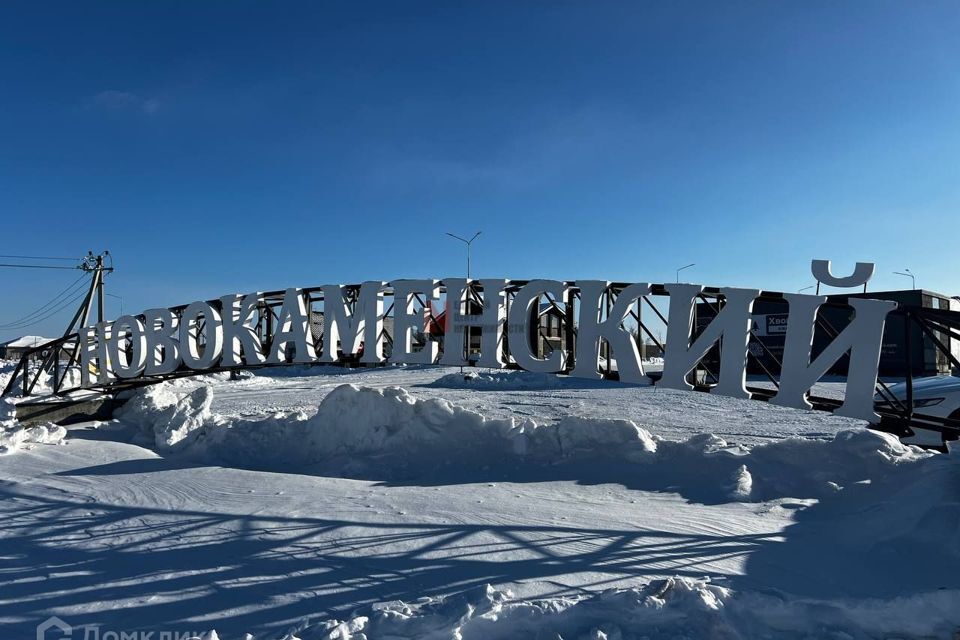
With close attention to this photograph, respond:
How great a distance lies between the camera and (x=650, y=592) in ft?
16.2

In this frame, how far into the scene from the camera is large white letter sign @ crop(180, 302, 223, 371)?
13128 millimetres

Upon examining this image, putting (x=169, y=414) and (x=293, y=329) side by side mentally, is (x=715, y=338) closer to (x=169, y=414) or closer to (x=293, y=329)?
(x=293, y=329)

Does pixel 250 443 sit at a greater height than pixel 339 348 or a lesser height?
lesser

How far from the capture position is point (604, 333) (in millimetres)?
10266

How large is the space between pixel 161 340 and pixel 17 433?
11.3 ft

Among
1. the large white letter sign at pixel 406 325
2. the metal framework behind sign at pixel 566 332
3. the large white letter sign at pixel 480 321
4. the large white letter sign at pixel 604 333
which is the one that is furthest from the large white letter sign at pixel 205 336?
the large white letter sign at pixel 604 333

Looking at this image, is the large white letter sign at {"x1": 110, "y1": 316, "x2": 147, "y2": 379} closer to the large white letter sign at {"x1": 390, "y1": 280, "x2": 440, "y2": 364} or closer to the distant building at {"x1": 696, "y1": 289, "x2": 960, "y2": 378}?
the large white letter sign at {"x1": 390, "y1": 280, "x2": 440, "y2": 364}

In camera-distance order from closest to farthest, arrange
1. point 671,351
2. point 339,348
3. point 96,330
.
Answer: point 671,351 < point 339,348 < point 96,330

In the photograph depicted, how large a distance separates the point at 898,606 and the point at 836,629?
A: 74 cm

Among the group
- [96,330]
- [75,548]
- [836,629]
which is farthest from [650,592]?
[96,330]

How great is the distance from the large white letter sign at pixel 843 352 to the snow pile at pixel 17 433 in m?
13.9

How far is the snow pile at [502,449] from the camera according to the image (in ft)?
29.3

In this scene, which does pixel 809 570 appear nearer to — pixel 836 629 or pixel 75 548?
pixel 836 629

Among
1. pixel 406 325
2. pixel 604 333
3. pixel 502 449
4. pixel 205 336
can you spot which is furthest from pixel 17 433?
pixel 604 333
